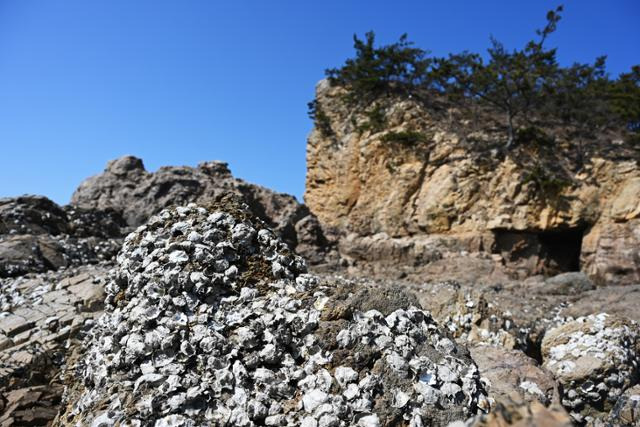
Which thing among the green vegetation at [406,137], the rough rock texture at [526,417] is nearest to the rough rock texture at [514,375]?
the rough rock texture at [526,417]

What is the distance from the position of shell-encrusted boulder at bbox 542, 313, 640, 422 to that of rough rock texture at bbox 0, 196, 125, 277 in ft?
37.0

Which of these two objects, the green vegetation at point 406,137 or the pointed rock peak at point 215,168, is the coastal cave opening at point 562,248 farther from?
the pointed rock peak at point 215,168

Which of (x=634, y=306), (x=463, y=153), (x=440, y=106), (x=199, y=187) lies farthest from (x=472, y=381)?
(x=440, y=106)

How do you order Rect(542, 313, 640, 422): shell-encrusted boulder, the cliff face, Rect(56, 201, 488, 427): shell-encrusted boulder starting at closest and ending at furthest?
Rect(56, 201, 488, 427): shell-encrusted boulder
Rect(542, 313, 640, 422): shell-encrusted boulder
the cliff face

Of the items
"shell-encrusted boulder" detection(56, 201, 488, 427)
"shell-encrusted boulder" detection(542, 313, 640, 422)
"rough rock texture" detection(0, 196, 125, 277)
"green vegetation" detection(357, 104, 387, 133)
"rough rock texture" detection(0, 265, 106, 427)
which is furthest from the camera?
"green vegetation" detection(357, 104, 387, 133)

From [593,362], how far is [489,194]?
14979 millimetres

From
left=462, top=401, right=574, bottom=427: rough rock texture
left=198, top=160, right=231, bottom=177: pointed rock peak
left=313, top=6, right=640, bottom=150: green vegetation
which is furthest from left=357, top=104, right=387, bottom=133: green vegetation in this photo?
left=462, top=401, right=574, bottom=427: rough rock texture

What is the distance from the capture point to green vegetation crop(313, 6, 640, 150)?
20.5 metres

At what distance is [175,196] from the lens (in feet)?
58.5

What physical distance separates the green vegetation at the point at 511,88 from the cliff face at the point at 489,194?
95 centimetres

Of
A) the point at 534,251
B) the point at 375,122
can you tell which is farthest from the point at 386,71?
the point at 534,251

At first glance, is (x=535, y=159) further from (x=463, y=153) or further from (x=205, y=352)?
(x=205, y=352)

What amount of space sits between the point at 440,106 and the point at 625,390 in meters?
19.9

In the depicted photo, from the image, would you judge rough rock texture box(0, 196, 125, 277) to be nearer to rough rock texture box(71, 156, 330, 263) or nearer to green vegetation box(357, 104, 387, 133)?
rough rock texture box(71, 156, 330, 263)
